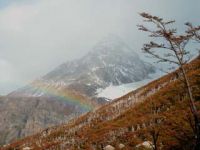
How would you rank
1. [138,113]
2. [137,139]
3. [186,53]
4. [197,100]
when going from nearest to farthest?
[186,53] → [137,139] → [197,100] → [138,113]

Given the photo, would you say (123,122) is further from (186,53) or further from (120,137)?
(186,53)

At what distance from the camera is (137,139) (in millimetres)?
129500

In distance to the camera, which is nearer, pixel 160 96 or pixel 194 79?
pixel 194 79

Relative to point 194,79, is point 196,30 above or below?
below

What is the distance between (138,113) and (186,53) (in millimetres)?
150061

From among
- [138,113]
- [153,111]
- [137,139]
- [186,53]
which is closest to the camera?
[186,53]

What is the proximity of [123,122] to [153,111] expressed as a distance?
21553 mm

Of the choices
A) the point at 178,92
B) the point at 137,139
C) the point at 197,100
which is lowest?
the point at 137,139

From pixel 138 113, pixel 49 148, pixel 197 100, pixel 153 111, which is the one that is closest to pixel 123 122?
pixel 138 113

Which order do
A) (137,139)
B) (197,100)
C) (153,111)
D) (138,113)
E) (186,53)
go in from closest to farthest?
(186,53) < (137,139) < (197,100) < (153,111) < (138,113)

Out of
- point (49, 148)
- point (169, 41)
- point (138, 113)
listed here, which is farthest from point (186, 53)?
point (49, 148)

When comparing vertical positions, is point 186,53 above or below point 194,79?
below

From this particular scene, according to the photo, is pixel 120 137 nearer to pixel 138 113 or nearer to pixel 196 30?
pixel 138 113

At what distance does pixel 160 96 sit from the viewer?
193 m
